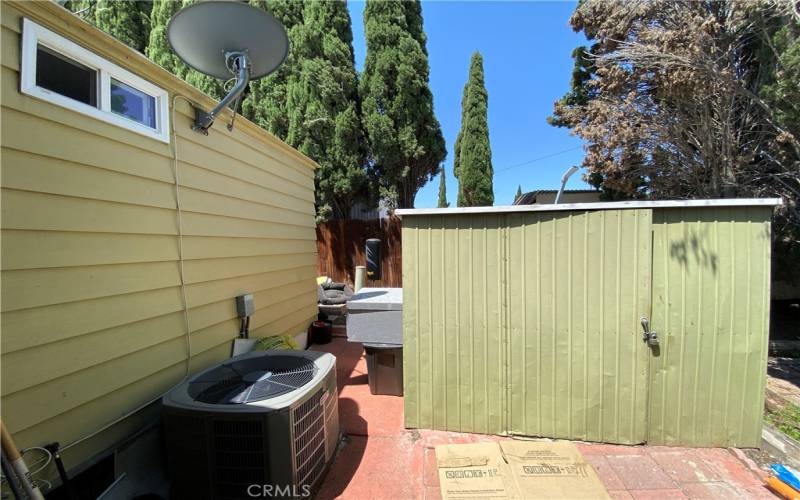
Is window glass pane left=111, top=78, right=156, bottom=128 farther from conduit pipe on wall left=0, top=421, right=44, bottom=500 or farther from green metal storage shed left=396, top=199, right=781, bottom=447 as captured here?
green metal storage shed left=396, top=199, right=781, bottom=447

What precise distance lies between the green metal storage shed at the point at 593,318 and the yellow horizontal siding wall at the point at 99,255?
1.83 metres

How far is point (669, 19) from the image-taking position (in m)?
4.32

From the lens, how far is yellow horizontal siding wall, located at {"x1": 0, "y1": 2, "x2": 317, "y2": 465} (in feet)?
5.16

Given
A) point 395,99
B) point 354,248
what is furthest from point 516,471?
point 395,99

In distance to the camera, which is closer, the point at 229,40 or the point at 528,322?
the point at 229,40

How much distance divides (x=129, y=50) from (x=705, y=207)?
4.39 metres

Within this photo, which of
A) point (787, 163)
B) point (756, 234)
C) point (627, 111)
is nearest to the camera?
point (756, 234)

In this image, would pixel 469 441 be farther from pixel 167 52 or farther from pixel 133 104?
pixel 167 52

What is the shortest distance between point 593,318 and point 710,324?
2.89 feet

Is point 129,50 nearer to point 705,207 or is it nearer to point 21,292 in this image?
point 21,292

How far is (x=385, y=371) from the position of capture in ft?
11.3

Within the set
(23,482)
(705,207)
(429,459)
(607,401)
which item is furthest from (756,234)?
(23,482)

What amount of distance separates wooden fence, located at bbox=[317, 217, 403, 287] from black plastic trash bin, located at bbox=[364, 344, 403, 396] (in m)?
4.30

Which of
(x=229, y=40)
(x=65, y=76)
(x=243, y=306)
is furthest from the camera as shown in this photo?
(x=243, y=306)
